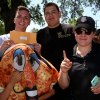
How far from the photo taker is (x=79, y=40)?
12.7 ft

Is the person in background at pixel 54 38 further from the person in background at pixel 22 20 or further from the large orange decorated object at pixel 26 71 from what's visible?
the large orange decorated object at pixel 26 71

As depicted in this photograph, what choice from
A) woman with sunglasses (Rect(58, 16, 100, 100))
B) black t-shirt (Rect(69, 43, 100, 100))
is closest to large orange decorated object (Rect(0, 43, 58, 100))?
woman with sunglasses (Rect(58, 16, 100, 100))

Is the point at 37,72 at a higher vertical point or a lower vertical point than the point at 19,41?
lower

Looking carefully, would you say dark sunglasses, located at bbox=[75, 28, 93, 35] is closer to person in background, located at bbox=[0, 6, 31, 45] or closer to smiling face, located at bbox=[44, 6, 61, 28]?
person in background, located at bbox=[0, 6, 31, 45]

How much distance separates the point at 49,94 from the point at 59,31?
1.29 metres

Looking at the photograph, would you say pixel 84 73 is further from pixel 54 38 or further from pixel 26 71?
pixel 54 38

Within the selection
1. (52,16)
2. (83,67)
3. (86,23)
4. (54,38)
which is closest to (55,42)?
(54,38)

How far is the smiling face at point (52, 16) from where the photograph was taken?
5162 mm

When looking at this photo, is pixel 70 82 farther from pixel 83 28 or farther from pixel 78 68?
pixel 83 28

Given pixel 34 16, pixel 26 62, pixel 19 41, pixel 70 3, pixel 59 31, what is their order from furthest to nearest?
pixel 34 16 < pixel 70 3 < pixel 59 31 < pixel 19 41 < pixel 26 62

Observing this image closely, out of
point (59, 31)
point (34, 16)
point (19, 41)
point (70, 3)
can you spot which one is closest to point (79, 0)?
point (70, 3)

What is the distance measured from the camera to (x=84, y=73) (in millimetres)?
3754

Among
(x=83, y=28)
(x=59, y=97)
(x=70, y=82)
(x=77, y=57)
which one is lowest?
(x=59, y=97)

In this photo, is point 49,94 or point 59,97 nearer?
point 49,94
